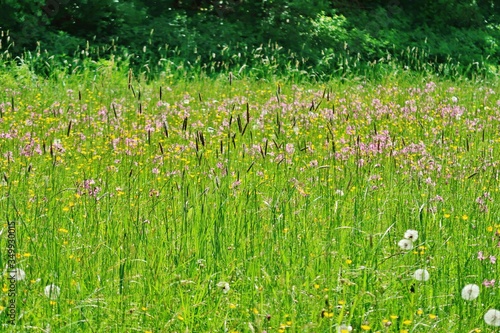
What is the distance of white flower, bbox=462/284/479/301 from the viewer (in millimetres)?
2777

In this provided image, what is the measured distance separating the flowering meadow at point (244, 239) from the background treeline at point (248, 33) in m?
5.41

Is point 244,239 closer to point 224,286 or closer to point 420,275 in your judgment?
point 224,286

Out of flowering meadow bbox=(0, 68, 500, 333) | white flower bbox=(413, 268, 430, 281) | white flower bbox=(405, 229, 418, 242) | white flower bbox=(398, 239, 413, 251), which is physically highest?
white flower bbox=(405, 229, 418, 242)

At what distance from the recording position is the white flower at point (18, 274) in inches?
116

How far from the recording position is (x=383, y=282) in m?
3.12

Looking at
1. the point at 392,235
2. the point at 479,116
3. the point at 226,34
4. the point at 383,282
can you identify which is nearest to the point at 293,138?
the point at 479,116

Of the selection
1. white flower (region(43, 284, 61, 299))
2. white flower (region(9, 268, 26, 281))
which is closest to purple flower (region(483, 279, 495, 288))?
white flower (region(43, 284, 61, 299))

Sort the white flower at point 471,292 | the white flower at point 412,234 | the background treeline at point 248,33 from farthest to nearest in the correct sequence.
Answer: the background treeline at point 248,33 < the white flower at point 412,234 < the white flower at point 471,292

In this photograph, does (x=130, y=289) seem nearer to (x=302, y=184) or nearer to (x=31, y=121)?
(x=302, y=184)

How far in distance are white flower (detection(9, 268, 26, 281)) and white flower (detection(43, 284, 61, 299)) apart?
0.15 meters

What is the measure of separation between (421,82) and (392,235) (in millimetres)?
6668

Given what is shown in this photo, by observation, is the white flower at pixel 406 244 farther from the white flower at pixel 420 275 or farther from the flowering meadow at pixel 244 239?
the white flower at pixel 420 275

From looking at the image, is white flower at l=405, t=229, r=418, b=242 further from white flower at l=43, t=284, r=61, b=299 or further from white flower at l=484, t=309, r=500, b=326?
white flower at l=43, t=284, r=61, b=299

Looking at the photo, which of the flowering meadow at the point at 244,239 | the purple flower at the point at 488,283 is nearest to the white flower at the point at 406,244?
the flowering meadow at the point at 244,239
